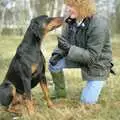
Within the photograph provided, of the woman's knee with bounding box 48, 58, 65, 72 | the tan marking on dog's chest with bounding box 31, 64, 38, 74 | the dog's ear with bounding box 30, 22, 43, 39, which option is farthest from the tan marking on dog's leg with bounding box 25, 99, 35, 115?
the woman's knee with bounding box 48, 58, 65, 72

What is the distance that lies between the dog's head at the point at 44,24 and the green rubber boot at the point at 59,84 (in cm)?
100

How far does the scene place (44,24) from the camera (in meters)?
6.84

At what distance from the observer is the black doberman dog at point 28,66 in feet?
21.8

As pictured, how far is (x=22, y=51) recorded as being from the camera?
6781 mm

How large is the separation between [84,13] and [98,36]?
42 centimetres

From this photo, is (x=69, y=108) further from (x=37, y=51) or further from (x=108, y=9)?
(x=108, y=9)

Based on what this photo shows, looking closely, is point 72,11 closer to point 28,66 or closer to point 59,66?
point 59,66

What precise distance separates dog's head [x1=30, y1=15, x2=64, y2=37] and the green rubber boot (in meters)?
1.00

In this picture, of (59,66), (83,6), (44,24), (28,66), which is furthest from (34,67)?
(83,6)

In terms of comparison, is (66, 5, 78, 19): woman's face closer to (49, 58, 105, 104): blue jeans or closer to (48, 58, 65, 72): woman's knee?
(48, 58, 65, 72): woman's knee

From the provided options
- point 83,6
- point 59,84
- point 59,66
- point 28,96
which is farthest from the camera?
point 59,84

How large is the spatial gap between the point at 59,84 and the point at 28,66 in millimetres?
1216

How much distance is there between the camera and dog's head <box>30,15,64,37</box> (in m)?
6.82

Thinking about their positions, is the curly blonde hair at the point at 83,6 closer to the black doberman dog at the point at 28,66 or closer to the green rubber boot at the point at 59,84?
the black doberman dog at the point at 28,66
